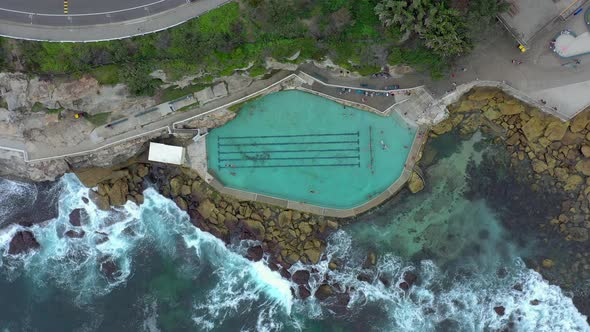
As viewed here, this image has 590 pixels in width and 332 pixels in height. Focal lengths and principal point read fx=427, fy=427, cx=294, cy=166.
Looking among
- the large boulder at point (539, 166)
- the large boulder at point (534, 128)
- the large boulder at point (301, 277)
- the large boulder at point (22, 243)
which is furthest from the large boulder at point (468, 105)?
the large boulder at point (22, 243)

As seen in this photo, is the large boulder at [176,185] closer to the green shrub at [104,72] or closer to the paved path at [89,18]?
the green shrub at [104,72]

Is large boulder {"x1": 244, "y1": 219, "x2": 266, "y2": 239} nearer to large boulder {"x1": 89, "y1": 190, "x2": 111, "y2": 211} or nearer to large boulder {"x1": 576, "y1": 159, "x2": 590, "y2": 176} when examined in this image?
large boulder {"x1": 89, "y1": 190, "x2": 111, "y2": 211}

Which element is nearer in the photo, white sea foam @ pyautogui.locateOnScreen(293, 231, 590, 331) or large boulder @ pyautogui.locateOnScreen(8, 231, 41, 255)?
white sea foam @ pyautogui.locateOnScreen(293, 231, 590, 331)

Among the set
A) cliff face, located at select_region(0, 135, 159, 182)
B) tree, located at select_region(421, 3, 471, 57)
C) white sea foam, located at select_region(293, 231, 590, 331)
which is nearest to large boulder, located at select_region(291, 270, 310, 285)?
white sea foam, located at select_region(293, 231, 590, 331)

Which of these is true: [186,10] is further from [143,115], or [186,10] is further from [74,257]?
[74,257]

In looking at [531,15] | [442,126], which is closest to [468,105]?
[442,126]

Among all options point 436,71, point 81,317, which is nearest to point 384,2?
point 436,71
